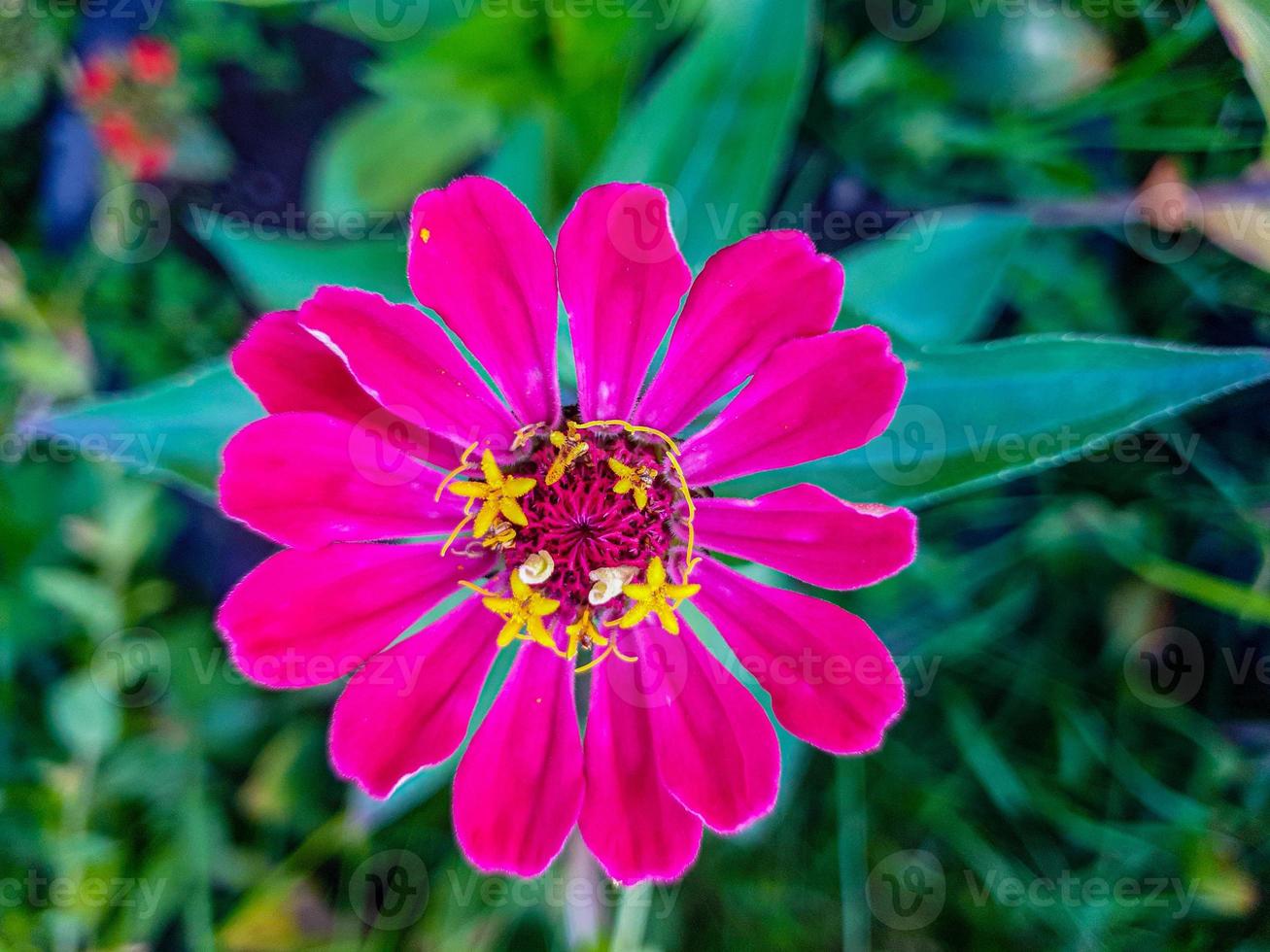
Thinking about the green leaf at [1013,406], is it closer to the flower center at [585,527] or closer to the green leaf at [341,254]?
the flower center at [585,527]

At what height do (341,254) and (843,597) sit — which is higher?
(341,254)

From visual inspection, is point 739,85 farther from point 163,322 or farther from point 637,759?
point 163,322

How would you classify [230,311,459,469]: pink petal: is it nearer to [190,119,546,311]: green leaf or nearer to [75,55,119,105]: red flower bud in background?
[190,119,546,311]: green leaf

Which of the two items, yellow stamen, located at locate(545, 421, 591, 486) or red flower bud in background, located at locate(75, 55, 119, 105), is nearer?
yellow stamen, located at locate(545, 421, 591, 486)

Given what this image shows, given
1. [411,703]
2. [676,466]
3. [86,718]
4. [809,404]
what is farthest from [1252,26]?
[86,718]

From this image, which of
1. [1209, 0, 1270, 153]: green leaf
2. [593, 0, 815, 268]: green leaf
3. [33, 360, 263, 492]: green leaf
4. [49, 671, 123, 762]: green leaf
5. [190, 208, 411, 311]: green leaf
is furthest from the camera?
[49, 671, 123, 762]: green leaf

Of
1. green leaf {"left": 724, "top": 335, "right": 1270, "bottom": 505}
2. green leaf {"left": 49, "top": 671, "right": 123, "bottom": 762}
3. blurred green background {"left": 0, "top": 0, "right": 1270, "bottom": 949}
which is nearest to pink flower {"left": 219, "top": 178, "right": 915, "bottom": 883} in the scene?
green leaf {"left": 724, "top": 335, "right": 1270, "bottom": 505}

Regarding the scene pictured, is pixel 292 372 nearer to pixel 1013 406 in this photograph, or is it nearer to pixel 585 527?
pixel 585 527
